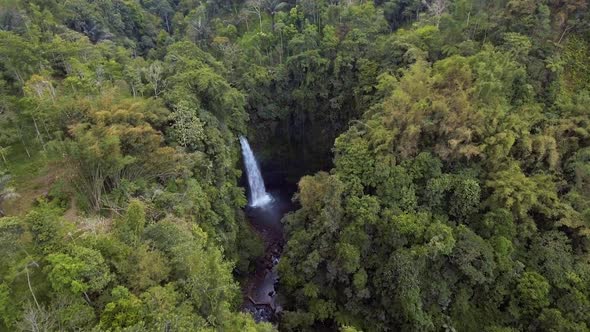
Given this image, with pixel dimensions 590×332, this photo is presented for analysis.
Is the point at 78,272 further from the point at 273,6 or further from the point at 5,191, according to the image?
the point at 273,6

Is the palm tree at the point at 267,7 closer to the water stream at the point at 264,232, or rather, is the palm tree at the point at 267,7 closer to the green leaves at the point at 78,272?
the water stream at the point at 264,232

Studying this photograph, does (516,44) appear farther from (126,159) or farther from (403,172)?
(126,159)

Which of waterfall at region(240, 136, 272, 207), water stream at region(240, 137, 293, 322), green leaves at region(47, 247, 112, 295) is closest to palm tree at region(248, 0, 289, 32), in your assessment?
waterfall at region(240, 136, 272, 207)

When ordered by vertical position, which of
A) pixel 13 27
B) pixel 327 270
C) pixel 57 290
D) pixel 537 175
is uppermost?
pixel 13 27

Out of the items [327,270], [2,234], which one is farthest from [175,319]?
[327,270]

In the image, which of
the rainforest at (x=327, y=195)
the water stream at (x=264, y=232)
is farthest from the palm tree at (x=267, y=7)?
the rainforest at (x=327, y=195)
